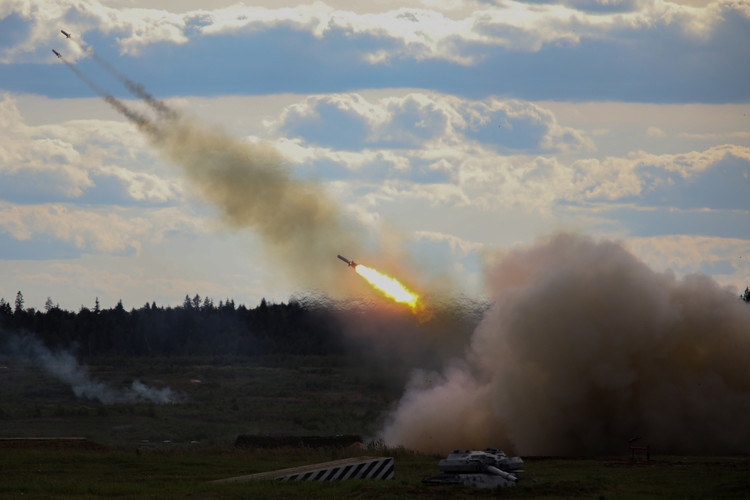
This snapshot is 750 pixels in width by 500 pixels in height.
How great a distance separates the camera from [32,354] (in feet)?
366

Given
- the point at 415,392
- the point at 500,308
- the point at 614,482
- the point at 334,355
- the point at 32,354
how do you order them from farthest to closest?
1. the point at 32,354
2. the point at 334,355
3. the point at 415,392
4. the point at 500,308
5. the point at 614,482

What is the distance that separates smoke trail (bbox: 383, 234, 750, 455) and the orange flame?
4.77m

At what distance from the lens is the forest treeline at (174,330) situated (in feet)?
386

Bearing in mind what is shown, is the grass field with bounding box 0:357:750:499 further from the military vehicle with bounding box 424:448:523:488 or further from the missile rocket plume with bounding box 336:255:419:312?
the missile rocket plume with bounding box 336:255:419:312

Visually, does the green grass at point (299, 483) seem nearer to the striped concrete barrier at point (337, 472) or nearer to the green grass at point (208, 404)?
the striped concrete barrier at point (337, 472)

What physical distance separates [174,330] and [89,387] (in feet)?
147

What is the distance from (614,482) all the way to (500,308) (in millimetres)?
20934

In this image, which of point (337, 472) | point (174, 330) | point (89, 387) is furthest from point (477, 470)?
point (174, 330)

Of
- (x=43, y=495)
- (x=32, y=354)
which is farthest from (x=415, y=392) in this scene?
(x=32, y=354)

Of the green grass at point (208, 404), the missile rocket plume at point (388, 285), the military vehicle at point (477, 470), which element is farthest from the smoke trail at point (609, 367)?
the military vehicle at point (477, 470)

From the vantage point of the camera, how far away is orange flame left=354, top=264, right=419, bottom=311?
53.8 metres

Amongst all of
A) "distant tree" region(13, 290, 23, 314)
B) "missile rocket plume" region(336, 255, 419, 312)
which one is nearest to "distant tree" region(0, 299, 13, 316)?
"distant tree" region(13, 290, 23, 314)

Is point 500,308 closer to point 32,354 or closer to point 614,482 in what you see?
point 614,482

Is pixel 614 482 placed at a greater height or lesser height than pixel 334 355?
lesser
